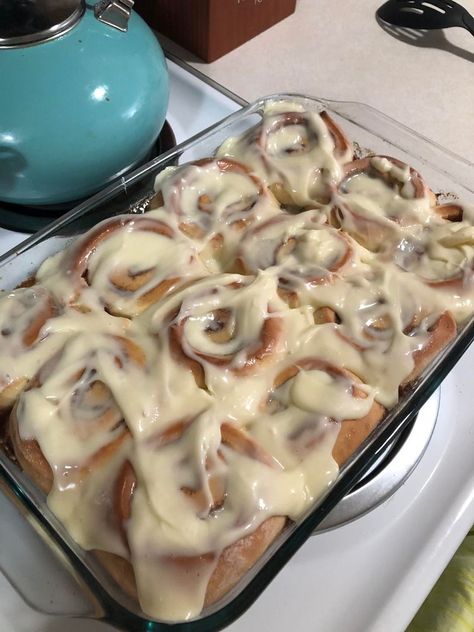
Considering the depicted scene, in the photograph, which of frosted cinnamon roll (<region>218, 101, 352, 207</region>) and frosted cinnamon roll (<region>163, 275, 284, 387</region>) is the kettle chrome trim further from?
frosted cinnamon roll (<region>163, 275, 284, 387</region>)

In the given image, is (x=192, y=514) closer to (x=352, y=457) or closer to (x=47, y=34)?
(x=352, y=457)

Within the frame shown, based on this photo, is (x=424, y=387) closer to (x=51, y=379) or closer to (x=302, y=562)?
(x=302, y=562)

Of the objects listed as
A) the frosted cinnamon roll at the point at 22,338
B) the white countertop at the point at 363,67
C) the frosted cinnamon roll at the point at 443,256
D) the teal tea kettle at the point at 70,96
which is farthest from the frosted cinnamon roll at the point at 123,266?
the white countertop at the point at 363,67

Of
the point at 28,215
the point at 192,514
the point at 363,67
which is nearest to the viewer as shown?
the point at 192,514

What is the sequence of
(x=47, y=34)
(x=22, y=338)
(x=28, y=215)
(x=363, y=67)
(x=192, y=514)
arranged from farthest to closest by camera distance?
(x=363, y=67), (x=28, y=215), (x=47, y=34), (x=22, y=338), (x=192, y=514)

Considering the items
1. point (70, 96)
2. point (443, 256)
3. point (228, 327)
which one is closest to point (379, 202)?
point (443, 256)

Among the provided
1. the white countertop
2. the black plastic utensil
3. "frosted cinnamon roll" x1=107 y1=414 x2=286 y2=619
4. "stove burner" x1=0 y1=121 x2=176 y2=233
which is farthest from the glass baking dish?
the black plastic utensil

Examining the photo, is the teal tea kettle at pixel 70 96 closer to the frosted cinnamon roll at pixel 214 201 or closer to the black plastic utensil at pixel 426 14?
the frosted cinnamon roll at pixel 214 201
